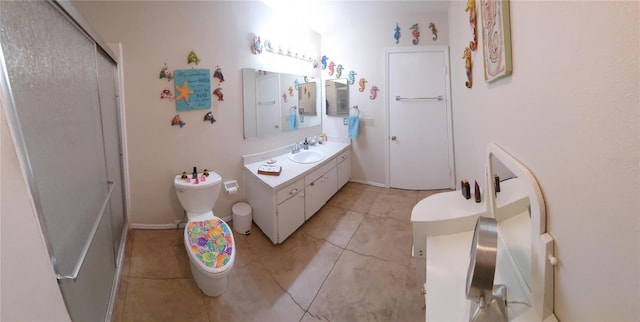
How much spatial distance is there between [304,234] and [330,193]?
748mm

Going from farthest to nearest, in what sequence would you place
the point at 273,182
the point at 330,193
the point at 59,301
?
1. the point at 330,193
2. the point at 273,182
3. the point at 59,301

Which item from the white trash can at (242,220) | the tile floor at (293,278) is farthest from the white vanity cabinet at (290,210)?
the white trash can at (242,220)

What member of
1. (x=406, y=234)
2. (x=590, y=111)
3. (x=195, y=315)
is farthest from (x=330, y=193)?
(x=590, y=111)

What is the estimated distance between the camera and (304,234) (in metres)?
2.36

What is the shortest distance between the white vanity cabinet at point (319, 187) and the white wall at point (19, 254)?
1832mm

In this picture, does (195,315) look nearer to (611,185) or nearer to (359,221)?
(359,221)

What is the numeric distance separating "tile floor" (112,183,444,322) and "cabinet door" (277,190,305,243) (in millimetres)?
100

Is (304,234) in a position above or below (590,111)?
below

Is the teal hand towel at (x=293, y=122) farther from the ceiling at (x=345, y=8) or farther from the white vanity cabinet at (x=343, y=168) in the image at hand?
the ceiling at (x=345, y=8)

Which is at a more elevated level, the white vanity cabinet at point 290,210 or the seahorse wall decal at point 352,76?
the seahorse wall decal at point 352,76

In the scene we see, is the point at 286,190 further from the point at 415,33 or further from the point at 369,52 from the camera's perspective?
the point at 415,33

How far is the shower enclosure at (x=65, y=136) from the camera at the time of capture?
28.1 inches

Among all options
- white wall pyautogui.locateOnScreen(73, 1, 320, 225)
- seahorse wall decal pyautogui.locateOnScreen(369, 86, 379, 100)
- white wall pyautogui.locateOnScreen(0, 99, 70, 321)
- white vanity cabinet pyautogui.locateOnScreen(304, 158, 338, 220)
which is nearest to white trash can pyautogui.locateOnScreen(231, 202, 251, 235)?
white wall pyautogui.locateOnScreen(73, 1, 320, 225)

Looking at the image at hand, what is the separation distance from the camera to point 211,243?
5.51 feet
